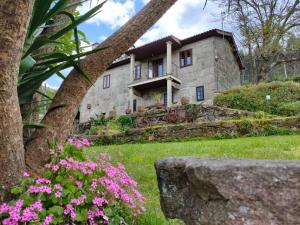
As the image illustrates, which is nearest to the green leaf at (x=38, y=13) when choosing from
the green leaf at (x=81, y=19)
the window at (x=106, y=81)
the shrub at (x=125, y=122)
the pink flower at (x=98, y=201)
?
the green leaf at (x=81, y=19)

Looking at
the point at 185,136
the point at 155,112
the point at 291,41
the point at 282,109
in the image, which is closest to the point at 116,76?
the point at 155,112

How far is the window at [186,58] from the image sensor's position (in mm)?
23484

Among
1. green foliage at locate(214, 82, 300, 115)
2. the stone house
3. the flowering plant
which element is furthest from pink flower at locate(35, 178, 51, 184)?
the stone house

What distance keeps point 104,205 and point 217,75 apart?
68.6ft

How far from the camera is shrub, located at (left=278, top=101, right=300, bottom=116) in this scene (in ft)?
48.3

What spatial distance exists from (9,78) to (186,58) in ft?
73.1

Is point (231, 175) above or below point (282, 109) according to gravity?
below

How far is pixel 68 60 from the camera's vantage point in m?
2.53

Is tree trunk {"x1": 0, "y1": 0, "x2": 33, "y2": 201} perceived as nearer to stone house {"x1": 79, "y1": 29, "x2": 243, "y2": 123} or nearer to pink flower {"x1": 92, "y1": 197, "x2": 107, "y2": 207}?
pink flower {"x1": 92, "y1": 197, "x2": 107, "y2": 207}

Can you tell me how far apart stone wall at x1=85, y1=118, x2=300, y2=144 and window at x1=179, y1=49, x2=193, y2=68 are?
12.3 metres

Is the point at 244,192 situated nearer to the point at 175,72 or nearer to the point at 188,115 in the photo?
the point at 188,115

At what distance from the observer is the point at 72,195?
1954 millimetres

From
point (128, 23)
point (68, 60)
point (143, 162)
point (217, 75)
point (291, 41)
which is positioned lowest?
point (143, 162)

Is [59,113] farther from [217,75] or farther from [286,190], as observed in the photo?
[217,75]
